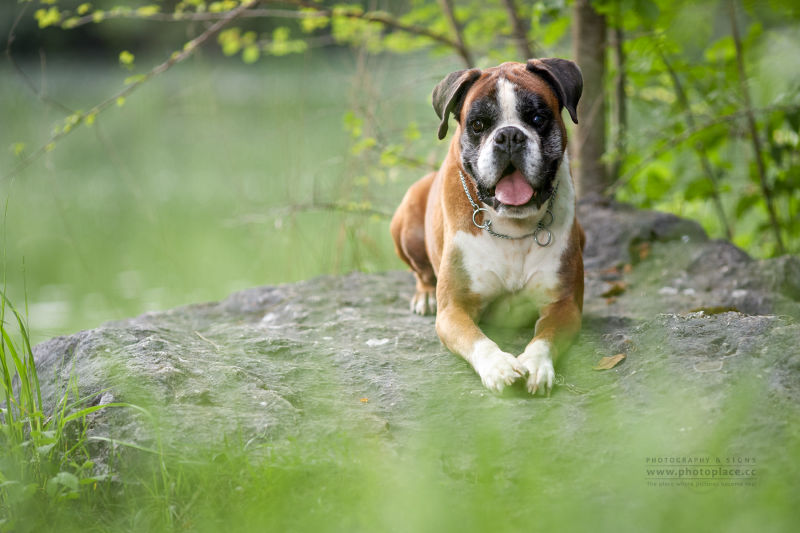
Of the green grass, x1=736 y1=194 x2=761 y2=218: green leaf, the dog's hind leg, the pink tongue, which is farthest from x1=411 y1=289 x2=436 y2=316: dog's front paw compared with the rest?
x1=736 y1=194 x2=761 y2=218: green leaf

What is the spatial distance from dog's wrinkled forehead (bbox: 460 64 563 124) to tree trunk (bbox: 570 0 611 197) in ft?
8.22

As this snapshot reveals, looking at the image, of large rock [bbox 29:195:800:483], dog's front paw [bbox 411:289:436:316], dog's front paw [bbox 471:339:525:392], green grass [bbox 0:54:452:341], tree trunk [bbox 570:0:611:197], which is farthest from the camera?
green grass [bbox 0:54:452:341]

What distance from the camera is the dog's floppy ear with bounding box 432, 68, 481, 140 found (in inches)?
127

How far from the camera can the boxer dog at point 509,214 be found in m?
3.02

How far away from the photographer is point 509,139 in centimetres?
297

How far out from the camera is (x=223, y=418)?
253 cm

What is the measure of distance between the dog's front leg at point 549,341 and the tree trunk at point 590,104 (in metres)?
2.69

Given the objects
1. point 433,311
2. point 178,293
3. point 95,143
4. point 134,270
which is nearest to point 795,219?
point 433,311

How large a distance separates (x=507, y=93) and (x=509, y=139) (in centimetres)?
22

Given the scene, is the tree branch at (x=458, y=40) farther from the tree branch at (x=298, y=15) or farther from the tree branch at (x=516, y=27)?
the tree branch at (x=516, y=27)

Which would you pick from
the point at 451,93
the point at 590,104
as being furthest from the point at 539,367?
the point at 590,104

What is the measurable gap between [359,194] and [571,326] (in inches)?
138

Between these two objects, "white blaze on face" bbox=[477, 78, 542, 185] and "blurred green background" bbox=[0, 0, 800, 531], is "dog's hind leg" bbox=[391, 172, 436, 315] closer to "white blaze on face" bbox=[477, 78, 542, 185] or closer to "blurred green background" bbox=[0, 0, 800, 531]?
"blurred green background" bbox=[0, 0, 800, 531]

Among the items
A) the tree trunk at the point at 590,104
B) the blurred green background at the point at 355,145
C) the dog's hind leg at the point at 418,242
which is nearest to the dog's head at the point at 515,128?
the blurred green background at the point at 355,145
